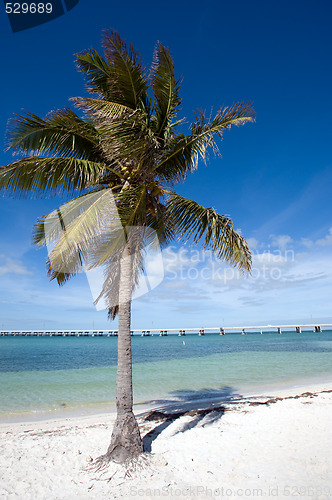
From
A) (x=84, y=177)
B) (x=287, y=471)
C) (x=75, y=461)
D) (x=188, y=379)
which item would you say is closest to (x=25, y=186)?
(x=84, y=177)

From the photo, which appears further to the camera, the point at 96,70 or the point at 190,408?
the point at 190,408

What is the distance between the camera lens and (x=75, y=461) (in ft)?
19.6

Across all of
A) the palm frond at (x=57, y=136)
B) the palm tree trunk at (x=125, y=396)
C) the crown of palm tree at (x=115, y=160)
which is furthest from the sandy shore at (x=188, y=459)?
the palm frond at (x=57, y=136)

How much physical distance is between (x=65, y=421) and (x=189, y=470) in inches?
246

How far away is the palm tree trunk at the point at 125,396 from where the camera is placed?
17.9ft

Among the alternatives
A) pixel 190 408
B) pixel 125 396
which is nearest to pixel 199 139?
pixel 125 396

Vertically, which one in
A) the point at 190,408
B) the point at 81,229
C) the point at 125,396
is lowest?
the point at 190,408

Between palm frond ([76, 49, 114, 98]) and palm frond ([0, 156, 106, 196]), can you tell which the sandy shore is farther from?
palm frond ([76, 49, 114, 98])

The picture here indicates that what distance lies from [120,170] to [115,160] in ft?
1.53

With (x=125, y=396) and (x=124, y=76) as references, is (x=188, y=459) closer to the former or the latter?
(x=125, y=396)

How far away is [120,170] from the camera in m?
6.55

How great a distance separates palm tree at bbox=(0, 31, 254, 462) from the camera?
551cm

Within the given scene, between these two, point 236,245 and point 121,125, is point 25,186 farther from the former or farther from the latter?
point 236,245

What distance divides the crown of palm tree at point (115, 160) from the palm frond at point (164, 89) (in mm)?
16
